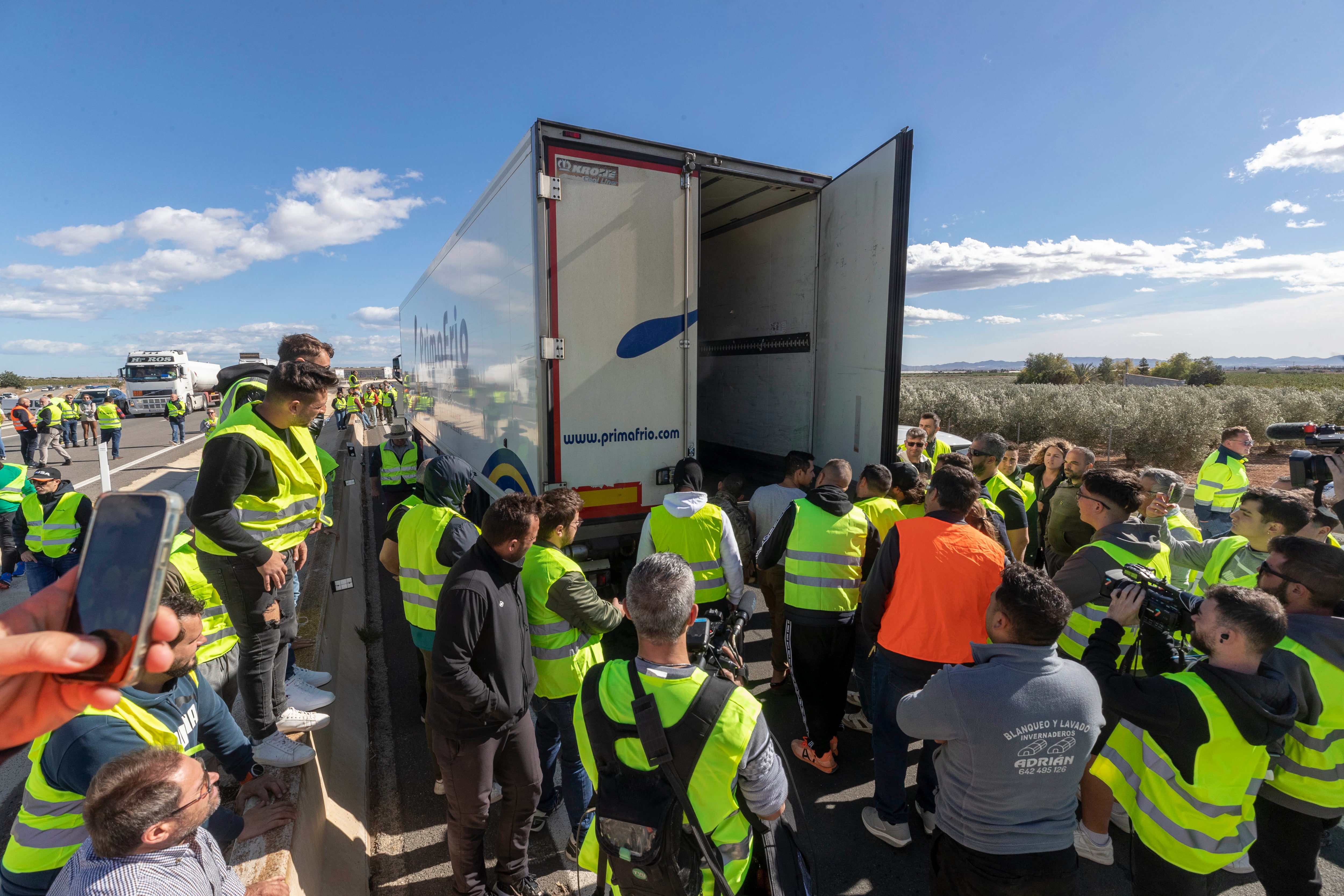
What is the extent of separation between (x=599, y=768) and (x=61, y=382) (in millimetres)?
100661

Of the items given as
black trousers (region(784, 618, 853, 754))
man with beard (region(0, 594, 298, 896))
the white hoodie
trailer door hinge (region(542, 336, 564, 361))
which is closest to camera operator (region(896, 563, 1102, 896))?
black trousers (region(784, 618, 853, 754))

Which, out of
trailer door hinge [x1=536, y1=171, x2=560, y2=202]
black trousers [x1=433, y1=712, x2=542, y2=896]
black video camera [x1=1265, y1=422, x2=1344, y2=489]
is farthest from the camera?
trailer door hinge [x1=536, y1=171, x2=560, y2=202]

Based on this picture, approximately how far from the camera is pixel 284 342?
3.08 m

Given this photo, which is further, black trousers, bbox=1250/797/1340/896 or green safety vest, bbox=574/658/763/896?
black trousers, bbox=1250/797/1340/896

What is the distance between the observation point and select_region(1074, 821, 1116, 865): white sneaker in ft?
9.02

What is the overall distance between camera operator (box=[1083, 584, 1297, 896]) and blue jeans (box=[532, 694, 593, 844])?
2139 mm

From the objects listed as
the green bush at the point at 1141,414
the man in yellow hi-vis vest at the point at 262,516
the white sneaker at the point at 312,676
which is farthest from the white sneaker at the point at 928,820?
the green bush at the point at 1141,414

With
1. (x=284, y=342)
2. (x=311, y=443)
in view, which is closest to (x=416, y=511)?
(x=311, y=443)

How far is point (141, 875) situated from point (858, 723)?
144 inches

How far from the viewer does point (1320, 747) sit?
2014 millimetres

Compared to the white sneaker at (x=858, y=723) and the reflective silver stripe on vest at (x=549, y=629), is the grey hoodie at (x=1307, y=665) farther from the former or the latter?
the reflective silver stripe on vest at (x=549, y=629)

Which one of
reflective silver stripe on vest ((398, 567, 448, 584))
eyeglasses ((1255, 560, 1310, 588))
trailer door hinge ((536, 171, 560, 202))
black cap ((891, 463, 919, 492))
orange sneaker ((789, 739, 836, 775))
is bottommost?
orange sneaker ((789, 739, 836, 775))

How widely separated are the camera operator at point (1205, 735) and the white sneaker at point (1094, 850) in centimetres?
89

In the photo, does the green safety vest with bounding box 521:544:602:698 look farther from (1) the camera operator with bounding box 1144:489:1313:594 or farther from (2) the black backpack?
(1) the camera operator with bounding box 1144:489:1313:594
